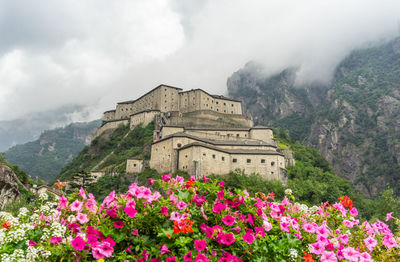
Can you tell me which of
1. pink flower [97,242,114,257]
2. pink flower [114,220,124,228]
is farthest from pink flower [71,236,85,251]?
pink flower [114,220,124,228]

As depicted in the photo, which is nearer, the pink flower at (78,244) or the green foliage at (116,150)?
the pink flower at (78,244)

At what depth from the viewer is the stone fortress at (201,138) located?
4069cm

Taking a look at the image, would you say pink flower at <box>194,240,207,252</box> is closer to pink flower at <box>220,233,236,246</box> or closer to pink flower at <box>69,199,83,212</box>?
pink flower at <box>220,233,236,246</box>

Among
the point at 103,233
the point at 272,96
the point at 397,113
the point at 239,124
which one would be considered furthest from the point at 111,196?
the point at 272,96

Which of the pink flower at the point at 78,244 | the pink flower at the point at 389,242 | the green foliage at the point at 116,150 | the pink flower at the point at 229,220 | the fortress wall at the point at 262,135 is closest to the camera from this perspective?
the pink flower at the point at 78,244

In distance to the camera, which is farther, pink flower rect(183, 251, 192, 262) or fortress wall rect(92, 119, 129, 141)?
fortress wall rect(92, 119, 129, 141)

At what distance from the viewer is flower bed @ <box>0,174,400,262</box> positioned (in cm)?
379

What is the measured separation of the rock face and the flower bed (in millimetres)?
29190

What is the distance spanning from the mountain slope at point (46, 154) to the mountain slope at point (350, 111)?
9245 centimetres

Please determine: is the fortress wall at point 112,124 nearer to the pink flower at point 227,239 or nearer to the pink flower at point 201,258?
the pink flower at point 227,239

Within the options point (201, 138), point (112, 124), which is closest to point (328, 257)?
point (201, 138)

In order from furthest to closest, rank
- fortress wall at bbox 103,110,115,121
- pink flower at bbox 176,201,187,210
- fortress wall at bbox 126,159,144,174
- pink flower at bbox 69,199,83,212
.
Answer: fortress wall at bbox 103,110,115,121 < fortress wall at bbox 126,159,144,174 < pink flower at bbox 176,201,187,210 < pink flower at bbox 69,199,83,212

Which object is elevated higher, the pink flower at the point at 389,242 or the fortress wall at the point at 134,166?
the fortress wall at the point at 134,166

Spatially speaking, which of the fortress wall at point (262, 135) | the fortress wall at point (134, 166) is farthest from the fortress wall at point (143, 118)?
the fortress wall at point (262, 135)
